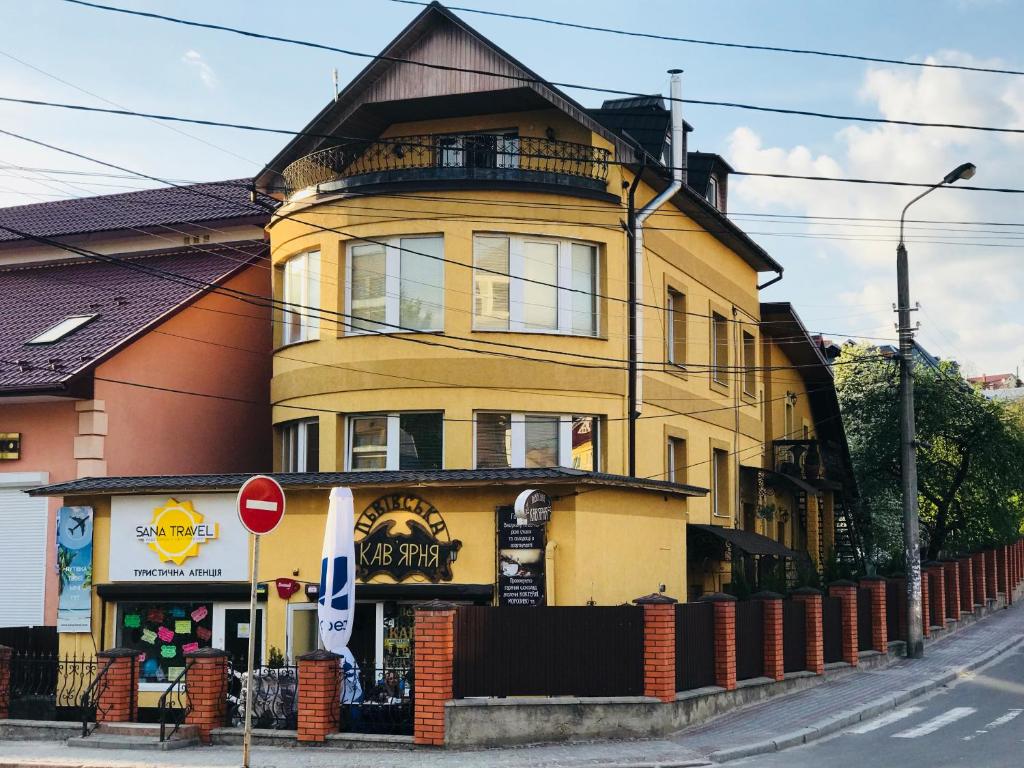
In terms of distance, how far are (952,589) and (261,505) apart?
82.3 ft

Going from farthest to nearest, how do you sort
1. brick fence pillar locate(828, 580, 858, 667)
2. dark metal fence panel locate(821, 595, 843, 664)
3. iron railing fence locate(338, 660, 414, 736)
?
brick fence pillar locate(828, 580, 858, 667) → dark metal fence panel locate(821, 595, 843, 664) → iron railing fence locate(338, 660, 414, 736)

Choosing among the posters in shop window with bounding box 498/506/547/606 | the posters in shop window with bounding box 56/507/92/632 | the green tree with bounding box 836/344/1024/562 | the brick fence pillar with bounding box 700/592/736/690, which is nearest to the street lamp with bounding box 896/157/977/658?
the brick fence pillar with bounding box 700/592/736/690

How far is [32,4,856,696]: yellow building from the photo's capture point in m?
18.9

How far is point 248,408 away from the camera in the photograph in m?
26.2

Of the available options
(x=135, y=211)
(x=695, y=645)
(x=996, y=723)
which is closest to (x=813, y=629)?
(x=996, y=723)

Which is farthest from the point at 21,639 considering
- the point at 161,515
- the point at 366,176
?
the point at 366,176

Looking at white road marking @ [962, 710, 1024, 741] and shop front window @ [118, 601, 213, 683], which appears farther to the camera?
shop front window @ [118, 601, 213, 683]

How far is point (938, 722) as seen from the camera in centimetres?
1789

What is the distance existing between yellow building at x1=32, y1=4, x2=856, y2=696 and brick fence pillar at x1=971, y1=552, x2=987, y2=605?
1546cm

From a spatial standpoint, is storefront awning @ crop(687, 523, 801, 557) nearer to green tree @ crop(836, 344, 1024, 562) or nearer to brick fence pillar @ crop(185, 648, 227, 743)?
brick fence pillar @ crop(185, 648, 227, 743)

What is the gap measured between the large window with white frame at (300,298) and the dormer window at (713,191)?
988 cm

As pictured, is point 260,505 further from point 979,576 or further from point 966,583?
point 979,576

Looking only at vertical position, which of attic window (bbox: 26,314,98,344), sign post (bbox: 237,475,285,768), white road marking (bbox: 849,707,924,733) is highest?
attic window (bbox: 26,314,98,344)

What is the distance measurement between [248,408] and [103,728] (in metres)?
10.3
